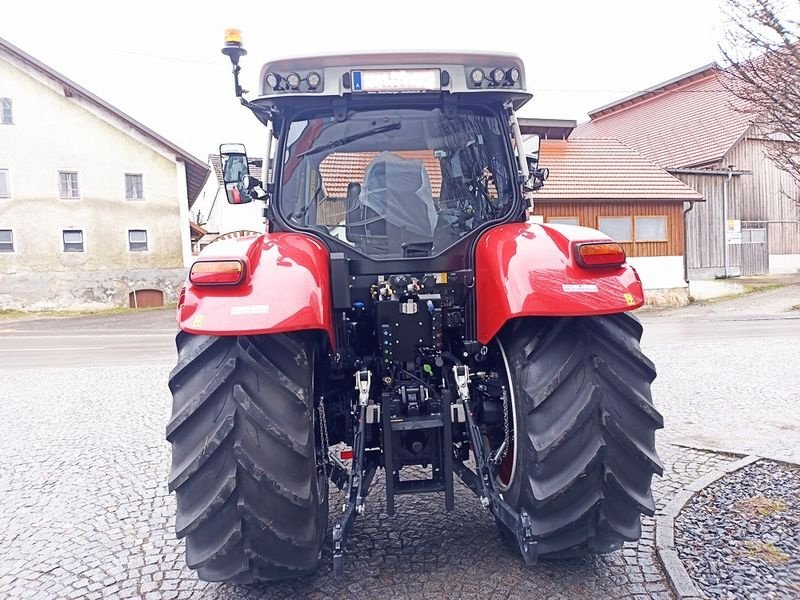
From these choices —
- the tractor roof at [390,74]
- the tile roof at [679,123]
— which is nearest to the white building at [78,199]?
the tile roof at [679,123]

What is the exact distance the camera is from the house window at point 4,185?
23.4 metres

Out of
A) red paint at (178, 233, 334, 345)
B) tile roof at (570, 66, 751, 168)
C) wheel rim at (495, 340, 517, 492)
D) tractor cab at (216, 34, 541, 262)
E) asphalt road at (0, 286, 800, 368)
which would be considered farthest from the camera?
tile roof at (570, 66, 751, 168)

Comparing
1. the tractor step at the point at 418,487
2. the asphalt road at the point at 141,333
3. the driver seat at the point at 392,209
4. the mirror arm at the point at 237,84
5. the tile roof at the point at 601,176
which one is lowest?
the asphalt road at the point at 141,333

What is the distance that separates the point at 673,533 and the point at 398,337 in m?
1.77

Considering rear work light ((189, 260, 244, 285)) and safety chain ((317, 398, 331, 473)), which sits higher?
rear work light ((189, 260, 244, 285))

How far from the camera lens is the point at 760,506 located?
346cm

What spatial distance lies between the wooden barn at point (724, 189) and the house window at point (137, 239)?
1687 centimetres

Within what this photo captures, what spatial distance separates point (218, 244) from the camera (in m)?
2.92

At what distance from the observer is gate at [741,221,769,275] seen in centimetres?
2397

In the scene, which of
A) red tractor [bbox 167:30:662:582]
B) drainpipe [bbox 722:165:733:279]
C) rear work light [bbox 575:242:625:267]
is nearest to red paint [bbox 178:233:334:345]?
red tractor [bbox 167:30:662:582]

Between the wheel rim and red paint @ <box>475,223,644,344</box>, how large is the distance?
152 mm

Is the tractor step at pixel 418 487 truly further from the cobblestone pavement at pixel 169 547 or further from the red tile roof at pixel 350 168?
the red tile roof at pixel 350 168

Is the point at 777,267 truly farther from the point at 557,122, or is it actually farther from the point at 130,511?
the point at 130,511

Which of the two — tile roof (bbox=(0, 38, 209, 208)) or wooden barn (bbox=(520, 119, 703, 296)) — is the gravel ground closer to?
wooden barn (bbox=(520, 119, 703, 296))
